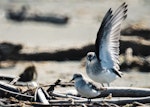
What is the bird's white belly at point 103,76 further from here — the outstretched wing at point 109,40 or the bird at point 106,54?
the outstretched wing at point 109,40

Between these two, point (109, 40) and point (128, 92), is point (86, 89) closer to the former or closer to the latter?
point (128, 92)

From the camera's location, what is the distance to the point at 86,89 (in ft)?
30.9

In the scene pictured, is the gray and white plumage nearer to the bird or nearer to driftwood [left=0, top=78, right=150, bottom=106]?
driftwood [left=0, top=78, right=150, bottom=106]

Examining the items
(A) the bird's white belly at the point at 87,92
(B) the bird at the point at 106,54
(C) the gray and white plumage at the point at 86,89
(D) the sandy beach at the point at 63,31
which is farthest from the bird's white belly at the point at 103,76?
(D) the sandy beach at the point at 63,31

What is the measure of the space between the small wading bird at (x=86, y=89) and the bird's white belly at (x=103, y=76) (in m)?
0.69

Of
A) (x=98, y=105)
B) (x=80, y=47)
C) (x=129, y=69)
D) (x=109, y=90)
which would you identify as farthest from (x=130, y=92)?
(x=80, y=47)

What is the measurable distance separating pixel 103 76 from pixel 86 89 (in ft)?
3.08

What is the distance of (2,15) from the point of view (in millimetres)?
20531

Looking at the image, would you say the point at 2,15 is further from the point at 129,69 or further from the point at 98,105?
the point at 98,105

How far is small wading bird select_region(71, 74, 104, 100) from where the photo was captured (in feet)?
30.8

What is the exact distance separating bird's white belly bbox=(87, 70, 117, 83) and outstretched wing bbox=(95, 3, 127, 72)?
11cm

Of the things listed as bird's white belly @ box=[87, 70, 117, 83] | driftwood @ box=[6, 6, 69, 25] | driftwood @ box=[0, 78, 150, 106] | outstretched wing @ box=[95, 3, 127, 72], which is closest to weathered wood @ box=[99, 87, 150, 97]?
driftwood @ box=[0, 78, 150, 106]

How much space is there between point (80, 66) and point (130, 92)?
4.46 meters

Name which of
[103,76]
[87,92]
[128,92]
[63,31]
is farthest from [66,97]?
[63,31]
